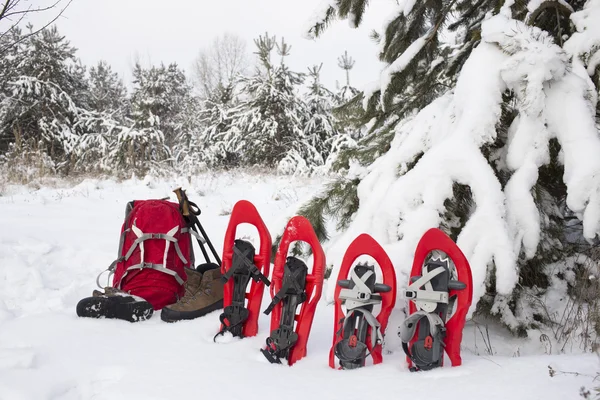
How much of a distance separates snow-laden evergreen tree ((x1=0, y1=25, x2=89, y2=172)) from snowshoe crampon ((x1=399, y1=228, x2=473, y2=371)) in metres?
13.4

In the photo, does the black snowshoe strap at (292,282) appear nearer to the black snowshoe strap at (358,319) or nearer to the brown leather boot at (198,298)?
the black snowshoe strap at (358,319)

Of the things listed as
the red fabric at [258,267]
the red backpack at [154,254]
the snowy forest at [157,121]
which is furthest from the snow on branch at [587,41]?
the snowy forest at [157,121]

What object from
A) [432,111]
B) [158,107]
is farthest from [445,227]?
[158,107]

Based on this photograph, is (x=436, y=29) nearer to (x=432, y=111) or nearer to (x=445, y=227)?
(x=432, y=111)

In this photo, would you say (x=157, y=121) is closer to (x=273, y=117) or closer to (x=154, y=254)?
(x=273, y=117)

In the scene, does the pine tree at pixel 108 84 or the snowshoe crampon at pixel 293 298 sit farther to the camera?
the pine tree at pixel 108 84

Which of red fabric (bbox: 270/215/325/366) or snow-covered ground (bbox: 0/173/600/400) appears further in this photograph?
red fabric (bbox: 270/215/325/366)

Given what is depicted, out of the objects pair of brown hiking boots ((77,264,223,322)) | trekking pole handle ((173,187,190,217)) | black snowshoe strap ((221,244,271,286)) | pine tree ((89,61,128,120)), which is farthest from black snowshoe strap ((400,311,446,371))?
pine tree ((89,61,128,120))

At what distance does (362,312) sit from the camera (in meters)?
1.79

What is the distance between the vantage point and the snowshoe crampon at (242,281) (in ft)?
7.02

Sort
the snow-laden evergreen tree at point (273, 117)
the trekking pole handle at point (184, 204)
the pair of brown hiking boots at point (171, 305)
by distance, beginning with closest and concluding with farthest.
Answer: the pair of brown hiking boots at point (171, 305)
the trekking pole handle at point (184, 204)
the snow-laden evergreen tree at point (273, 117)

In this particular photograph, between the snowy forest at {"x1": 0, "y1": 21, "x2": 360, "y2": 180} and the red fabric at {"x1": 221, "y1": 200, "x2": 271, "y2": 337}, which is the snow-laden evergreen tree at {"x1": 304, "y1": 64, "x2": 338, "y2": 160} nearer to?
the snowy forest at {"x1": 0, "y1": 21, "x2": 360, "y2": 180}

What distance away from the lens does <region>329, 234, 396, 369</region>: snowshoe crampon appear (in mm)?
1741

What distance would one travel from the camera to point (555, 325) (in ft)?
6.81
